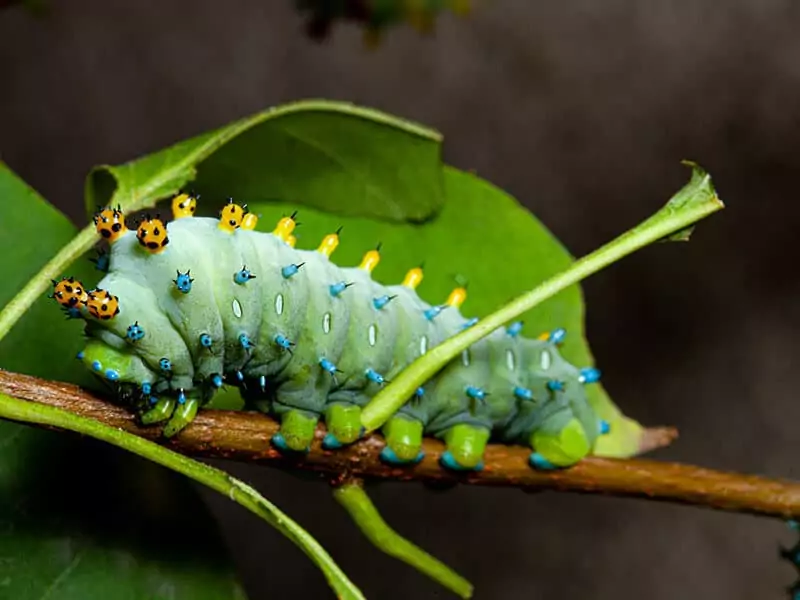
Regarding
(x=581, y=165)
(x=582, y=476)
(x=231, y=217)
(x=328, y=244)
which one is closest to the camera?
(x=231, y=217)

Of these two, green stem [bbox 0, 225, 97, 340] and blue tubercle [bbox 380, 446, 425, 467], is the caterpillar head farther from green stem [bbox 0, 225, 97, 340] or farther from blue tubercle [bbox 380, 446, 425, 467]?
blue tubercle [bbox 380, 446, 425, 467]

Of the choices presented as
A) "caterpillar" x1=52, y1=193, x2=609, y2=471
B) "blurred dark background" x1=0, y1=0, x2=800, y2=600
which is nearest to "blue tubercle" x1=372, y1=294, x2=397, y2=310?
"caterpillar" x1=52, y1=193, x2=609, y2=471

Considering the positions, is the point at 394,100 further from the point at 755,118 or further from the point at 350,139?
Result: the point at 350,139

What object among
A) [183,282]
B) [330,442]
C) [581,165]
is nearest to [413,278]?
[330,442]

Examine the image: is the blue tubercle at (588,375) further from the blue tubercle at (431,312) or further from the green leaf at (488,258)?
the blue tubercle at (431,312)

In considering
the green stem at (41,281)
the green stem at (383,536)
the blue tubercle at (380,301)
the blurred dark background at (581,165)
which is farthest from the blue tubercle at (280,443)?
the blurred dark background at (581,165)

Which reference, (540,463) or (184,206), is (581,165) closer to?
(540,463)

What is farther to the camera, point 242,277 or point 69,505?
point 69,505
